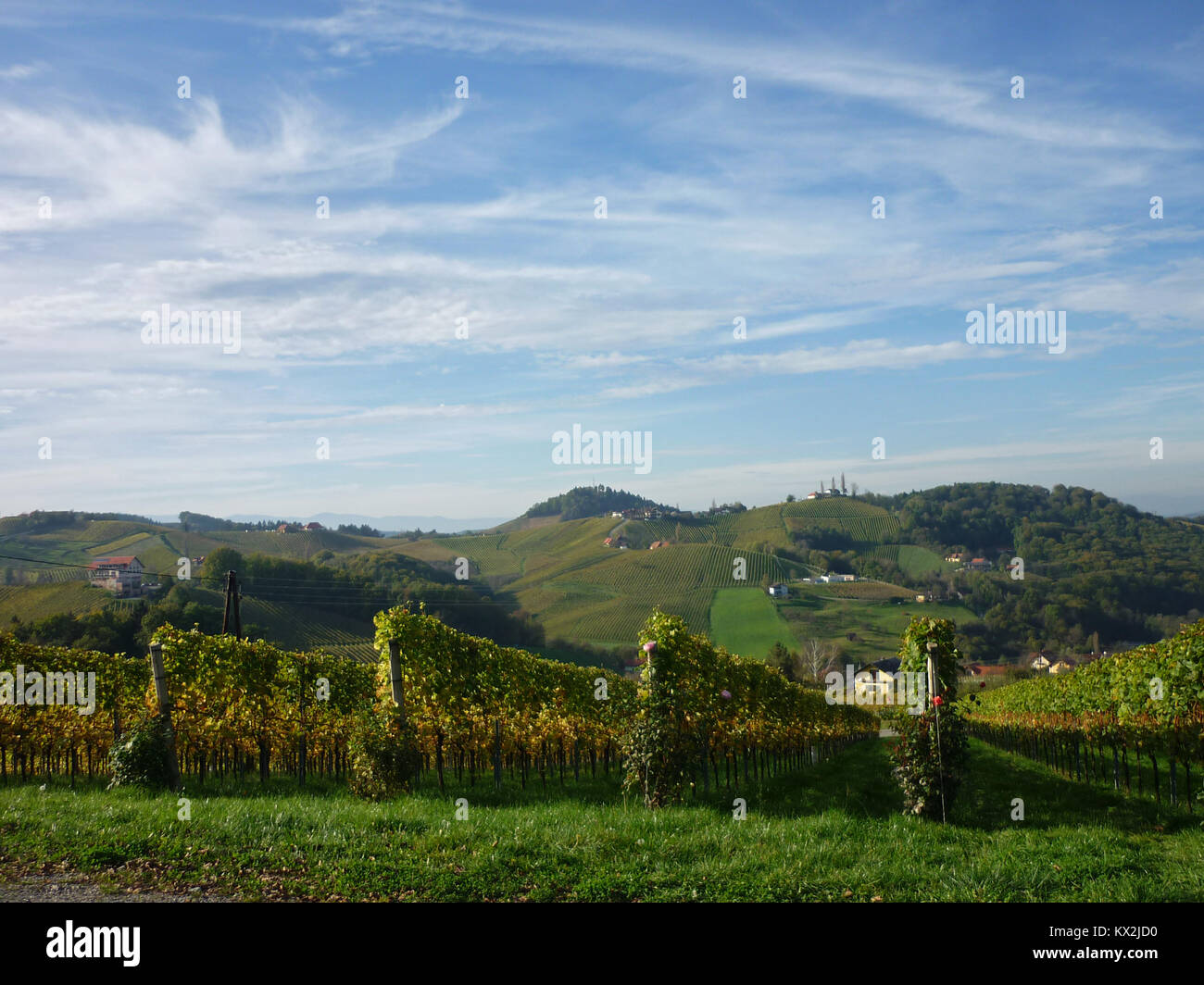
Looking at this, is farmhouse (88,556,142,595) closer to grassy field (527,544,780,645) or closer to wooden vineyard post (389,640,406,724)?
grassy field (527,544,780,645)

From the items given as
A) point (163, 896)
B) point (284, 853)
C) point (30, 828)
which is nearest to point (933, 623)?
point (284, 853)

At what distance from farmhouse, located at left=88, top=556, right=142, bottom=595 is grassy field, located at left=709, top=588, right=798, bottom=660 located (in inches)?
2291

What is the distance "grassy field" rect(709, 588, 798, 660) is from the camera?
87.7 metres

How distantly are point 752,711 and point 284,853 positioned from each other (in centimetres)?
1489

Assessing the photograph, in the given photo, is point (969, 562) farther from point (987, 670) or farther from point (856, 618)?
point (987, 670)

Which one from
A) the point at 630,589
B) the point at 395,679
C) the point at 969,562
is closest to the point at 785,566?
the point at 630,589

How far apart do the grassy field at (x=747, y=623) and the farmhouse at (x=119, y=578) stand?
5819cm

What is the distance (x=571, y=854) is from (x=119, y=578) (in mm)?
82029

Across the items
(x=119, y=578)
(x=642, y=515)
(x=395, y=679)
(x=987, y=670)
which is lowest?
(x=987, y=670)

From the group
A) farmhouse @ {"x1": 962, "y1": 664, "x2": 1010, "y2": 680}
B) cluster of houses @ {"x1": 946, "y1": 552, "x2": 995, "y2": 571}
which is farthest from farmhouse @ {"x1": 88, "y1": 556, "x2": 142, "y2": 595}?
cluster of houses @ {"x1": 946, "y1": 552, "x2": 995, "y2": 571}

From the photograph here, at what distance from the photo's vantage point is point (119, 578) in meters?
74.8

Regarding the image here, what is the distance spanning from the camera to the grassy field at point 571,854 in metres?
6.74
